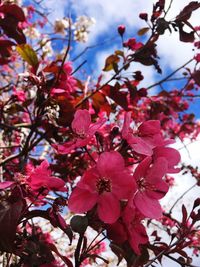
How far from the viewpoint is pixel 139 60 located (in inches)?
78.5

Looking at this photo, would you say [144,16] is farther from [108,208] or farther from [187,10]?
[108,208]

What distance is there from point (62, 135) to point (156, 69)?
24.1 inches

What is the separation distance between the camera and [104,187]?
0.92m

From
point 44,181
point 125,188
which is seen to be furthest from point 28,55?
point 125,188

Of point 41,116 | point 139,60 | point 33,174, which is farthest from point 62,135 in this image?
point 33,174

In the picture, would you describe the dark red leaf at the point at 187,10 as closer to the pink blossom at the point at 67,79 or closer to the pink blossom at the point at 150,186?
the pink blossom at the point at 67,79

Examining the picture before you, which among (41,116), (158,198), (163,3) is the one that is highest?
(163,3)

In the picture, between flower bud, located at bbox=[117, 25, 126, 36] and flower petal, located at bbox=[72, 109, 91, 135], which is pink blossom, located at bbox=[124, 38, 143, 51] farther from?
flower petal, located at bbox=[72, 109, 91, 135]

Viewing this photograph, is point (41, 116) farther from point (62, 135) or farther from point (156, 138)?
point (156, 138)

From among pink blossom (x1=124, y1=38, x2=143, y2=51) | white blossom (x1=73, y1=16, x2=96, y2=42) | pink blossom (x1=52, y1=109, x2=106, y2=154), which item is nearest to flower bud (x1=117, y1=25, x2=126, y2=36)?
pink blossom (x1=124, y1=38, x2=143, y2=51)

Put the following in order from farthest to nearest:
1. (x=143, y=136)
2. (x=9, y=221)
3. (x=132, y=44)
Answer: (x=132, y=44) < (x=143, y=136) < (x=9, y=221)

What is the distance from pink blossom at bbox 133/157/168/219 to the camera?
91 centimetres

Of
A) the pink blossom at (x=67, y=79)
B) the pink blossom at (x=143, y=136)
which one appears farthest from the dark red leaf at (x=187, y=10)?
the pink blossom at (x=143, y=136)

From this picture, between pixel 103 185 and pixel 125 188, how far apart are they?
0.18 ft
